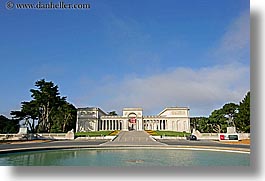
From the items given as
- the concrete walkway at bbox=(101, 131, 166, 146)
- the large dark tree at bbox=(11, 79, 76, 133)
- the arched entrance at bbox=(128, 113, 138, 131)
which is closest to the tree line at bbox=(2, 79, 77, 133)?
the large dark tree at bbox=(11, 79, 76, 133)

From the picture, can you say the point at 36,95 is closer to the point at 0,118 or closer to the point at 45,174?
the point at 0,118

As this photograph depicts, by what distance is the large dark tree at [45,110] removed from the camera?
3656 cm

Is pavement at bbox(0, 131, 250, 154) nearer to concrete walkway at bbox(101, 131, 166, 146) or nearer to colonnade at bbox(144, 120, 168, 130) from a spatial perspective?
concrete walkway at bbox(101, 131, 166, 146)

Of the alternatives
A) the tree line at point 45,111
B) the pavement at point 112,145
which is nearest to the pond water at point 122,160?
the pavement at point 112,145

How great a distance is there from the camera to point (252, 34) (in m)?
7.83

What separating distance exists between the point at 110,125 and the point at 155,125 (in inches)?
368

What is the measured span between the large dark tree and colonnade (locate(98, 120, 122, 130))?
1662cm

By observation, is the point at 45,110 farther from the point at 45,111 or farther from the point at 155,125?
the point at 155,125

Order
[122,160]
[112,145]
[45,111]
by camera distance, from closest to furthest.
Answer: [122,160]
[112,145]
[45,111]

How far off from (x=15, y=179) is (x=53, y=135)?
72.7ft

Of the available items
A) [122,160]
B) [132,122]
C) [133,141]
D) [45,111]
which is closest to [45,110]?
[45,111]

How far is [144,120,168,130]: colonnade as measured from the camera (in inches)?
2290

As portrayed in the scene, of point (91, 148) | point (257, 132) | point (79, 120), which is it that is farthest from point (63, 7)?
point (79, 120)

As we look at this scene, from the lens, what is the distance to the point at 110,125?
2279 inches
